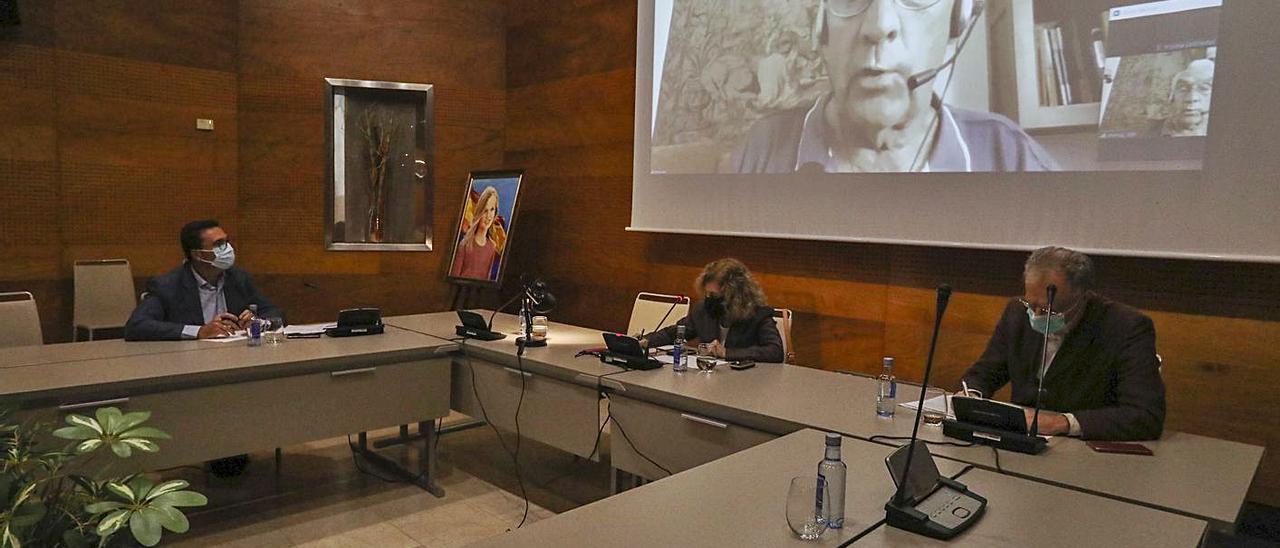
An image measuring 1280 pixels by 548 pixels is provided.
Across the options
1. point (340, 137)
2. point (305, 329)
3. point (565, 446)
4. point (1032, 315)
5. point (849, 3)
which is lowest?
point (565, 446)

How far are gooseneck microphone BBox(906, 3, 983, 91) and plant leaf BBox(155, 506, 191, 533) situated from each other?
3.39m

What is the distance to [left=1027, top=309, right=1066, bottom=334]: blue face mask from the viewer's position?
235 centimetres

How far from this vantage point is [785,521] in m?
1.57

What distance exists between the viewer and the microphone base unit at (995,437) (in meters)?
2.04

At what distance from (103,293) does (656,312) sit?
3.34 m

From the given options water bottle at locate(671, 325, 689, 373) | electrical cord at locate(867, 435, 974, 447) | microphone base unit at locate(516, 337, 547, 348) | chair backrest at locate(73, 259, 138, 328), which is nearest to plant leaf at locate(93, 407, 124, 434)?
electrical cord at locate(867, 435, 974, 447)

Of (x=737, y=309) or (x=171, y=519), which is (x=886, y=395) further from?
(x=171, y=519)

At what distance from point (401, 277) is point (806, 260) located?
312 centimetres

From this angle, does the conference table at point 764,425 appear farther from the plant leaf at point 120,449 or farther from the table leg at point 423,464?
the plant leaf at point 120,449

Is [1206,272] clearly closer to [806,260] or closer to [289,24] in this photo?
[806,260]

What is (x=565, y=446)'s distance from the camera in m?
3.05

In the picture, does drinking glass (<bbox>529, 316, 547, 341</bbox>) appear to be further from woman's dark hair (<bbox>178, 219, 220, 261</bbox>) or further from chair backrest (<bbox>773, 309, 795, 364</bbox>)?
woman's dark hair (<bbox>178, 219, 220, 261</bbox>)

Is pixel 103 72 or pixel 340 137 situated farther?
pixel 340 137

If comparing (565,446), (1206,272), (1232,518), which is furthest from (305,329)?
(1206,272)
